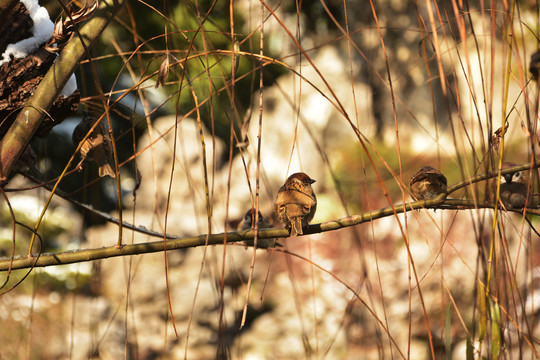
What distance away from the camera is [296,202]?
1684 millimetres

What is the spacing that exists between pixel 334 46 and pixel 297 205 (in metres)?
3.74

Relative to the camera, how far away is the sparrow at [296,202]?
1.63 meters

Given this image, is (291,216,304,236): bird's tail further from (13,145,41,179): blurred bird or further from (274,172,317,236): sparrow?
(13,145,41,179): blurred bird

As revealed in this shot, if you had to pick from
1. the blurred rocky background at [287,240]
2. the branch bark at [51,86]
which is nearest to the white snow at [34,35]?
the branch bark at [51,86]

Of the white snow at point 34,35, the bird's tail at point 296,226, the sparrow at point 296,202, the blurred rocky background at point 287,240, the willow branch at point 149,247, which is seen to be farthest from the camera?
the blurred rocky background at point 287,240

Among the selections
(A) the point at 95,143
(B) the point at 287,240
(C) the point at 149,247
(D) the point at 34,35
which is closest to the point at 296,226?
(C) the point at 149,247

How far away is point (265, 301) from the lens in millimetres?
4918

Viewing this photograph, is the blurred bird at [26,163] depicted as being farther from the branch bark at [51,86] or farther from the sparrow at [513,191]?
the sparrow at [513,191]

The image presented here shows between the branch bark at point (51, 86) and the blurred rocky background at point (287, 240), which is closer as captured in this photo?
the branch bark at point (51, 86)

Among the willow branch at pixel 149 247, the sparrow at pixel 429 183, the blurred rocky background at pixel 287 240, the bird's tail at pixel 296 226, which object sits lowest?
the willow branch at pixel 149 247

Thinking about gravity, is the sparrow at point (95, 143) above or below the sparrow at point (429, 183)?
above

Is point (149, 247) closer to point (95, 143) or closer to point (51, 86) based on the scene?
point (51, 86)

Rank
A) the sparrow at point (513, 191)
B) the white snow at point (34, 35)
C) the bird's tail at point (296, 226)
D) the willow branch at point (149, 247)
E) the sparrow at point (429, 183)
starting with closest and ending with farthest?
the willow branch at point (149, 247)
the white snow at point (34, 35)
the bird's tail at point (296, 226)
the sparrow at point (429, 183)
the sparrow at point (513, 191)

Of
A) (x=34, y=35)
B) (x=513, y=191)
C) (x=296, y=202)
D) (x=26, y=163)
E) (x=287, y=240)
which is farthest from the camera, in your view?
(x=287, y=240)
